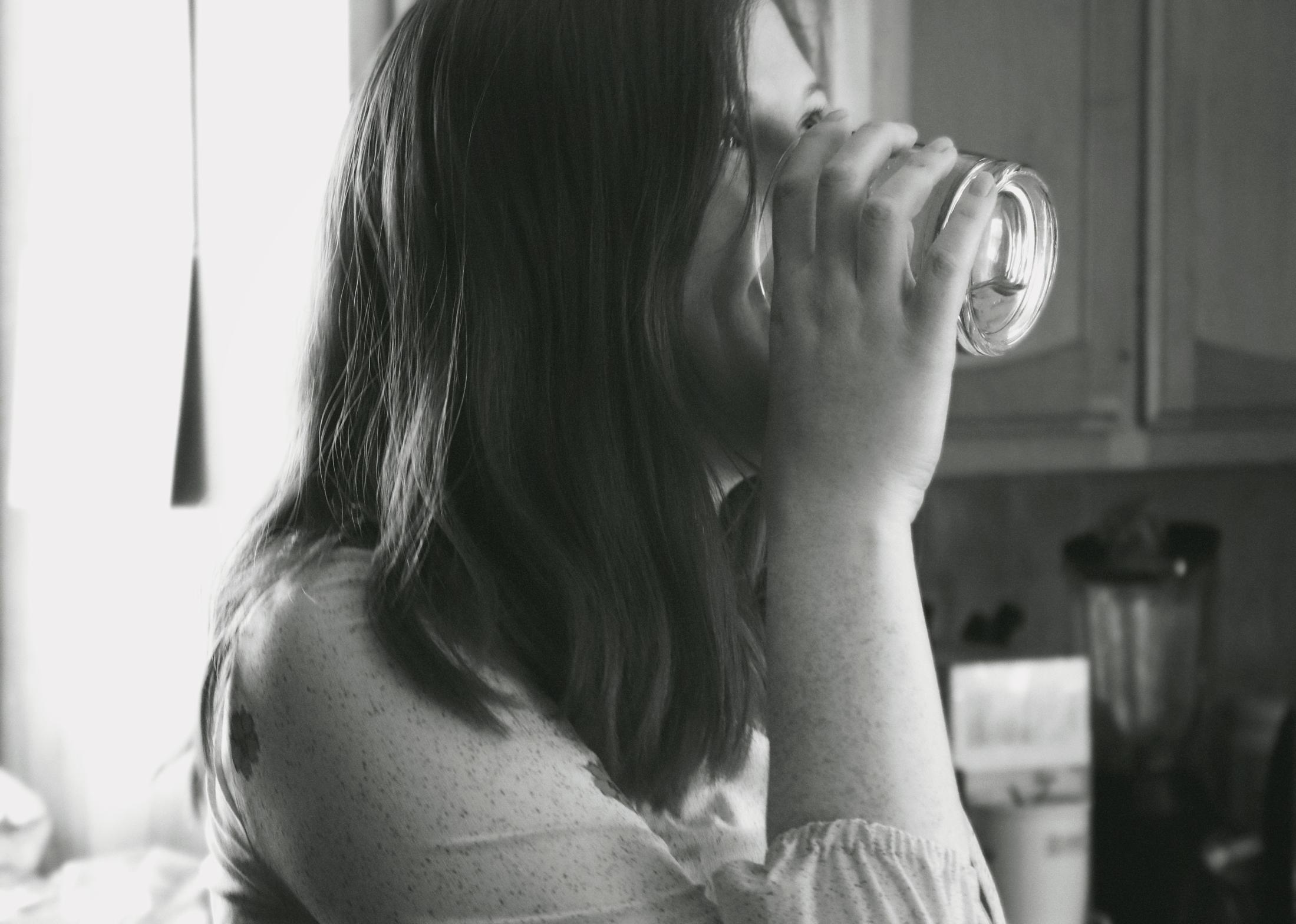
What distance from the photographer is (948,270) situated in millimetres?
543

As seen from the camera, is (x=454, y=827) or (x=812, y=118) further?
(x=812, y=118)

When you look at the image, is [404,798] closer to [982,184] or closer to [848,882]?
[848,882]

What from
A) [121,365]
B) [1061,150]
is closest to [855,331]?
[121,365]

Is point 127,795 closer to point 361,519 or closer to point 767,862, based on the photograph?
point 361,519

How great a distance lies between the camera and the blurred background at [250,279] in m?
1.36

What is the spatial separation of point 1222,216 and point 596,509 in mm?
1545

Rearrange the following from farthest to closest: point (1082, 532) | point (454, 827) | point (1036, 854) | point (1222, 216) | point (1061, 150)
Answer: point (1082, 532)
point (1222, 216)
point (1061, 150)
point (1036, 854)
point (454, 827)

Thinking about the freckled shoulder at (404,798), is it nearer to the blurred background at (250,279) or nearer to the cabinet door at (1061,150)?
the blurred background at (250,279)

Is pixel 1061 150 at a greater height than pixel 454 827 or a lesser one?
greater

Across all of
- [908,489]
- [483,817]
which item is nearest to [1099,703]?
[908,489]

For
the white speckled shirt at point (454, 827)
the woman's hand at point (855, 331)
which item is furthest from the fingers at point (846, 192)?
the white speckled shirt at point (454, 827)

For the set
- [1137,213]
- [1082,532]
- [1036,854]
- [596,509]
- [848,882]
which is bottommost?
[1036,854]

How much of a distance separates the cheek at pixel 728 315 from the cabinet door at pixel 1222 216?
1320mm

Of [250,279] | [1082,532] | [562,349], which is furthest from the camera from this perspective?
[1082,532]
